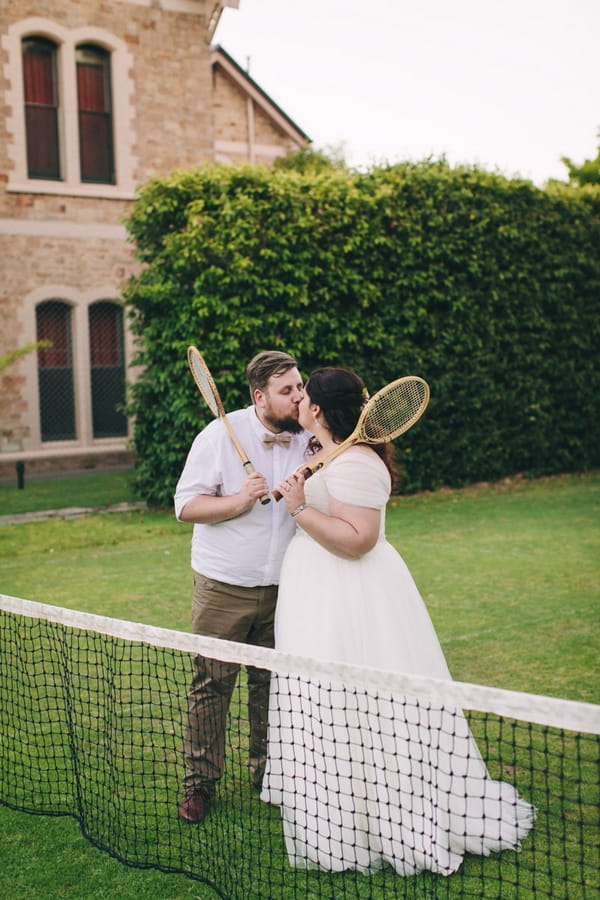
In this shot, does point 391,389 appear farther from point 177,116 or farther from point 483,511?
point 177,116

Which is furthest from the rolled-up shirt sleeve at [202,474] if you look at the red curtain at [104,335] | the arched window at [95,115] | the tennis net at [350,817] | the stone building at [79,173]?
the arched window at [95,115]

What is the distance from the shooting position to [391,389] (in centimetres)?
447

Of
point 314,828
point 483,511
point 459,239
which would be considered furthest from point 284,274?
point 314,828

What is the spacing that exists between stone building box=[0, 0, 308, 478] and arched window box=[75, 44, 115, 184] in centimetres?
2

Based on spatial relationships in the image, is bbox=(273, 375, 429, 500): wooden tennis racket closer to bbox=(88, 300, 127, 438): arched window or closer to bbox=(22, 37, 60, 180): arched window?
bbox=(88, 300, 127, 438): arched window

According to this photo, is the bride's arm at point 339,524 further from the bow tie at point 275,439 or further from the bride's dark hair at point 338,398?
the bow tie at point 275,439

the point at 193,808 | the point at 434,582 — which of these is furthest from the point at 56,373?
the point at 193,808

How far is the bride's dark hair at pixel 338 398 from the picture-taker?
4.47 metres

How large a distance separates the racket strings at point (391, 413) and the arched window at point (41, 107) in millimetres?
17147

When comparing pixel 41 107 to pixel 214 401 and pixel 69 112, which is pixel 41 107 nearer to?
pixel 69 112

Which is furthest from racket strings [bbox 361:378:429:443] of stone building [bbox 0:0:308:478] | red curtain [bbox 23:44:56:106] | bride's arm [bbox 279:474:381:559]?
red curtain [bbox 23:44:56:106]

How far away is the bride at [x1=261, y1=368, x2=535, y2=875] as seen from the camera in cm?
416

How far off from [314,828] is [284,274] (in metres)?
11.4

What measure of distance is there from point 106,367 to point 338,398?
55.3ft
